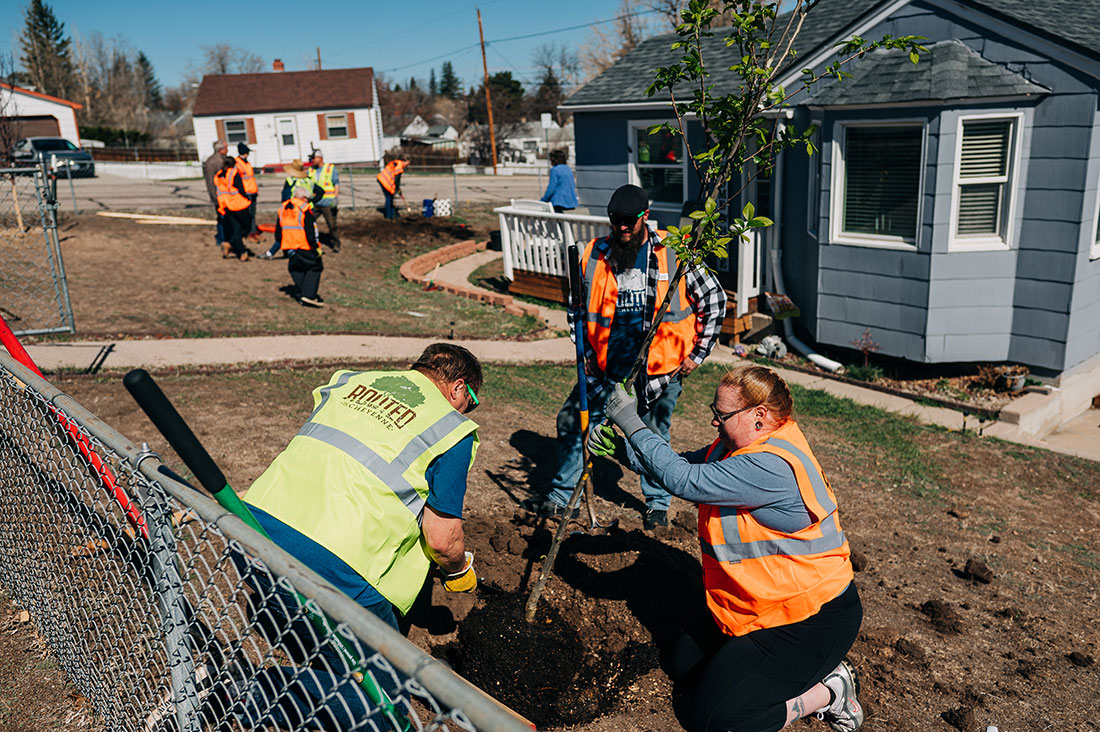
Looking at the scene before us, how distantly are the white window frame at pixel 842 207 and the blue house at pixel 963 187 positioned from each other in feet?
0.05

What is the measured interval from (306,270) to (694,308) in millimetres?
7416

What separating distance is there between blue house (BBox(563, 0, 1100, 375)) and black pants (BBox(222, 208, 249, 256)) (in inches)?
355

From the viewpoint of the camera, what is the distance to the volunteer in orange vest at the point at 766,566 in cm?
328

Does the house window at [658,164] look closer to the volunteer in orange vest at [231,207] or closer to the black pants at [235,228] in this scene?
the volunteer in orange vest at [231,207]

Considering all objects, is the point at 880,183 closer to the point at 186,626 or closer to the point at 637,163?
the point at 637,163

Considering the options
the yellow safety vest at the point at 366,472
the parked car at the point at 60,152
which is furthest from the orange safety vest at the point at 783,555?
the parked car at the point at 60,152

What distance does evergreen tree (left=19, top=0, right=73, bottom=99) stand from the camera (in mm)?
61412

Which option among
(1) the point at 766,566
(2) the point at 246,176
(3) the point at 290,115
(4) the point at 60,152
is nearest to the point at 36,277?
(2) the point at 246,176

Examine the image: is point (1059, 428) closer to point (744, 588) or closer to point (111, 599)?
point (744, 588)

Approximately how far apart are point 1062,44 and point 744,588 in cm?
735

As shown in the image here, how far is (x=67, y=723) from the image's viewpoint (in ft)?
10.8

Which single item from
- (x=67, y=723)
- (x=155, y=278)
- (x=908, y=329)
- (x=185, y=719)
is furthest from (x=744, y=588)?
(x=155, y=278)

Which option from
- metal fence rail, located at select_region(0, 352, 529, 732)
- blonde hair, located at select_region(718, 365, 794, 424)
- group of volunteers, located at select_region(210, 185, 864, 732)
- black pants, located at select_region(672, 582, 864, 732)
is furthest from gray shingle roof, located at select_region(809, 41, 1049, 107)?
metal fence rail, located at select_region(0, 352, 529, 732)

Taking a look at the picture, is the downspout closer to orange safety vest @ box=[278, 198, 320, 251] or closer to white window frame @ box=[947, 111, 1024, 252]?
white window frame @ box=[947, 111, 1024, 252]
